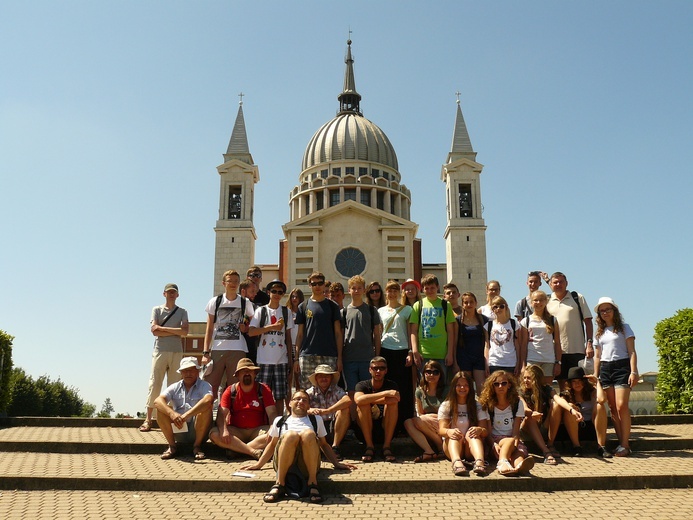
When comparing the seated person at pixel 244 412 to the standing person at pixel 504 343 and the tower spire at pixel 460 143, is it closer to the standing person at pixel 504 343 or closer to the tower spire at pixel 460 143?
the standing person at pixel 504 343

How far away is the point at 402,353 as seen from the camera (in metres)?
8.36

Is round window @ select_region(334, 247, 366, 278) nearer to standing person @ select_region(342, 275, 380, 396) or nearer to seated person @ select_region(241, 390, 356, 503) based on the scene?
standing person @ select_region(342, 275, 380, 396)

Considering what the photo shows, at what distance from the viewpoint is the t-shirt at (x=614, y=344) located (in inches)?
306

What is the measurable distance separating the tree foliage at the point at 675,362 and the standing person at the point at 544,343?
16.9 feet

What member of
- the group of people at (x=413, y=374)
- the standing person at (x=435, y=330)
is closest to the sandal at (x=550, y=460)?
the group of people at (x=413, y=374)

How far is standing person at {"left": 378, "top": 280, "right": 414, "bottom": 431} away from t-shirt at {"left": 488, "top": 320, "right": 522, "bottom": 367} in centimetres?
115

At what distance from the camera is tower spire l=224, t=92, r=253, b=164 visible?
42.7 metres

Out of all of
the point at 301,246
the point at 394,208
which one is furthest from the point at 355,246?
the point at 394,208

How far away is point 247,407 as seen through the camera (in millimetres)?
7609

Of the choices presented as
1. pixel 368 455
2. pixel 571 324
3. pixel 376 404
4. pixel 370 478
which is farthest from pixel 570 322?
pixel 370 478

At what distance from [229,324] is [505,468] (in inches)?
169

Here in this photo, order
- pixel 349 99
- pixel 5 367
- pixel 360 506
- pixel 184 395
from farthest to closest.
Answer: pixel 349 99
pixel 5 367
pixel 184 395
pixel 360 506

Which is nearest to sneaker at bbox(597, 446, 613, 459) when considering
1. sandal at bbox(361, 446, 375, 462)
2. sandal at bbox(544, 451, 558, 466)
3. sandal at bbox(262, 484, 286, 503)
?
sandal at bbox(544, 451, 558, 466)

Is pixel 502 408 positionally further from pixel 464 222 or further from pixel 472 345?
pixel 464 222
